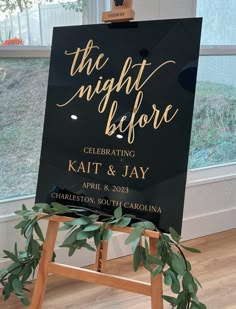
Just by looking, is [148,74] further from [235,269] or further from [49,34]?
[235,269]

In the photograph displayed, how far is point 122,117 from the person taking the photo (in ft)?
4.17

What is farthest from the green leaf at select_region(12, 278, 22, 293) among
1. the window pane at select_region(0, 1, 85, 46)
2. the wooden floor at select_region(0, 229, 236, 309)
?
the window pane at select_region(0, 1, 85, 46)

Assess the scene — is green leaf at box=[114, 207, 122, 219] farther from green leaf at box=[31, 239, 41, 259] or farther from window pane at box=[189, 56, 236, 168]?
window pane at box=[189, 56, 236, 168]

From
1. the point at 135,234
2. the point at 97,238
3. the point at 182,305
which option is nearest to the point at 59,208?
the point at 97,238

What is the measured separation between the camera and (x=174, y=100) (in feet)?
3.97

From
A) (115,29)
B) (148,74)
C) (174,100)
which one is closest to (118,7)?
(115,29)

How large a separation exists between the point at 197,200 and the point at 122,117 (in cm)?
106

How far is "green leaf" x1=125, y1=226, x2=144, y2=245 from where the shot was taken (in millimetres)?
1143

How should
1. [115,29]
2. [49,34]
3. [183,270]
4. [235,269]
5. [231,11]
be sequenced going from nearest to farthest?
[183,270] < [115,29] < [49,34] < [235,269] < [231,11]

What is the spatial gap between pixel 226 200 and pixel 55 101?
1357 millimetres

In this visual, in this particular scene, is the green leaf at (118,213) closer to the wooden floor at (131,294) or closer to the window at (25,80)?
the wooden floor at (131,294)

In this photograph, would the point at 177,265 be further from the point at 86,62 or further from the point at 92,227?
the point at 86,62

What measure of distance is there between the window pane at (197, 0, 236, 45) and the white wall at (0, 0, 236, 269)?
13 cm

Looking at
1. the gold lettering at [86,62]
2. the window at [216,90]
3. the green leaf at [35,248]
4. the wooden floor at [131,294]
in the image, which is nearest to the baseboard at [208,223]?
the wooden floor at [131,294]
